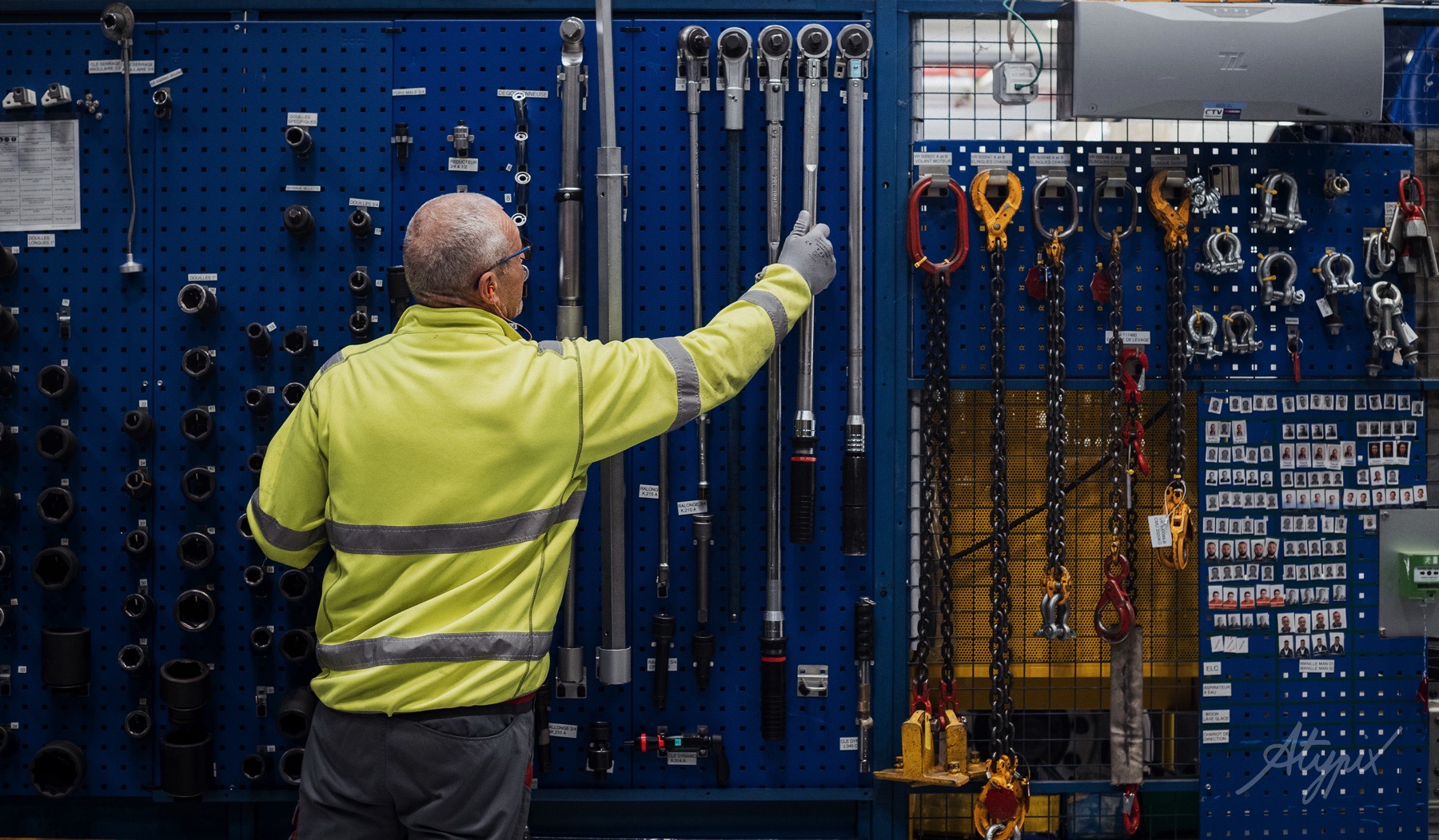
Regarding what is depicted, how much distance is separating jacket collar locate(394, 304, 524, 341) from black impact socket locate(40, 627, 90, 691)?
143cm

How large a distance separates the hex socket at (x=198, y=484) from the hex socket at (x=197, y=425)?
90 mm

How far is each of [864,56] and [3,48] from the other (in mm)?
2468

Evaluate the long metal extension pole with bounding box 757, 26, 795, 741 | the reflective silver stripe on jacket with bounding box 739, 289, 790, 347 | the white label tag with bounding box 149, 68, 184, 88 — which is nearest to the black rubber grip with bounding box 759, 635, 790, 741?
the long metal extension pole with bounding box 757, 26, 795, 741

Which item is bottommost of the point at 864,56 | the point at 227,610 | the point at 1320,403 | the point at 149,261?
the point at 227,610

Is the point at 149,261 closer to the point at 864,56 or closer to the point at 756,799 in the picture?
the point at 864,56

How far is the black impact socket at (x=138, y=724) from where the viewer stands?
2.60 m

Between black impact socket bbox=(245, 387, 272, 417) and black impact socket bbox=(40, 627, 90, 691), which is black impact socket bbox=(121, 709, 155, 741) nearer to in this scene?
black impact socket bbox=(40, 627, 90, 691)

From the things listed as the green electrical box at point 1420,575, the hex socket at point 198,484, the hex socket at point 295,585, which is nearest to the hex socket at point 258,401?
the hex socket at point 198,484

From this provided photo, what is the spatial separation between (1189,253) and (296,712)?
2.80 metres

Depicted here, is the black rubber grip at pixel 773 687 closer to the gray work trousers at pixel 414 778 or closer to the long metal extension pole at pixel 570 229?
the long metal extension pole at pixel 570 229

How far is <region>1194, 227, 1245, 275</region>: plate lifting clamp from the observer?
2.60m

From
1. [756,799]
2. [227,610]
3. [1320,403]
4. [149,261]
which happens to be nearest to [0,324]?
[149,261]

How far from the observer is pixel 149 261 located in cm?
266

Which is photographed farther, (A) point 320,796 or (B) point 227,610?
(B) point 227,610
